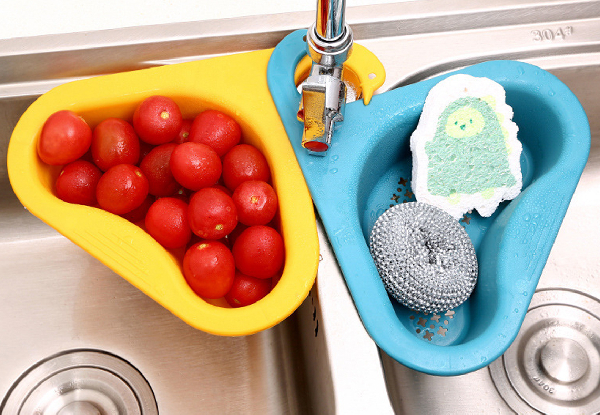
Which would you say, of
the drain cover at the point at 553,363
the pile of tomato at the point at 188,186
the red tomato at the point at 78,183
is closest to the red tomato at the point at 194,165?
the pile of tomato at the point at 188,186

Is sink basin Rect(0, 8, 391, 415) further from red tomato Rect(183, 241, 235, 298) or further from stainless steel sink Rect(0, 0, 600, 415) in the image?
red tomato Rect(183, 241, 235, 298)

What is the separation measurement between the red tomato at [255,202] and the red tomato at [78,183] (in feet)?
0.60

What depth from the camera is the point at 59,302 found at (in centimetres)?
80

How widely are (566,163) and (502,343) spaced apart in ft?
0.83

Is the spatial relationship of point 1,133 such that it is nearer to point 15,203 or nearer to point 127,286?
point 15,203

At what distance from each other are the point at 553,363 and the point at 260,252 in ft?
1.72

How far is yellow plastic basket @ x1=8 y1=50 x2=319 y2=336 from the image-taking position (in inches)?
21.6

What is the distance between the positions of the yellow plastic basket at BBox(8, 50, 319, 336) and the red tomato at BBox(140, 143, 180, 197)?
0.07 m

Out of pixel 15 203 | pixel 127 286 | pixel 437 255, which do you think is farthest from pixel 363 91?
pixel 15 203

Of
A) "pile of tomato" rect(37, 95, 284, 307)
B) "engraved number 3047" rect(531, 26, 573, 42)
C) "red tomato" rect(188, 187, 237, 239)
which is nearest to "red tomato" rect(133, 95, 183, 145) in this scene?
"pile of tomato" rect(37, 95, 284, 307)

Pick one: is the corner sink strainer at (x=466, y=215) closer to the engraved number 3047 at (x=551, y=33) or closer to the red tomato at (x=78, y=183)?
the engraved number 3047 at (x=551, y=33)

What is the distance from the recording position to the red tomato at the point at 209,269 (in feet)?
1.85

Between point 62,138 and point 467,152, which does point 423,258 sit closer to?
point 467,152

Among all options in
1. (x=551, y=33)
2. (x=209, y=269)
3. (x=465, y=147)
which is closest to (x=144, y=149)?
(x=209, y=269)
